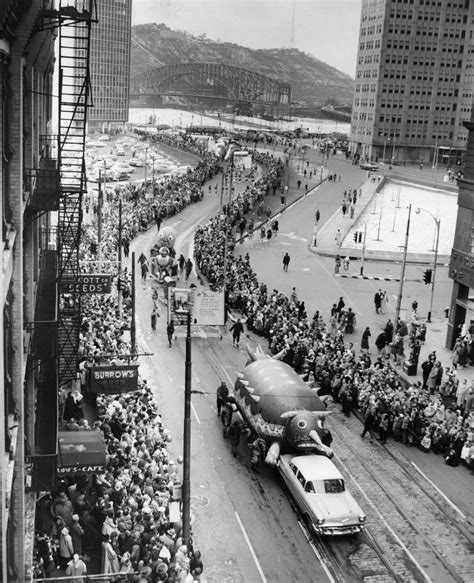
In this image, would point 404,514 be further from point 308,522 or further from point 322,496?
point 308,522

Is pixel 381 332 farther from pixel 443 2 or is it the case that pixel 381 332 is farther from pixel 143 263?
pixel 443 2

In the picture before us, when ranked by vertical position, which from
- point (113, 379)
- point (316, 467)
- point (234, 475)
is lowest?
point (234, 475)

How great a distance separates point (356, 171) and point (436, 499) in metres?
104

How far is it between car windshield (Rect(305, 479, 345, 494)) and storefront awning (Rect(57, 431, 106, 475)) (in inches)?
225

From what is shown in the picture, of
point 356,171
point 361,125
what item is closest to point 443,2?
point 361,125

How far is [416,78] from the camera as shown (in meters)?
176

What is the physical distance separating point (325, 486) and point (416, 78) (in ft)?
537

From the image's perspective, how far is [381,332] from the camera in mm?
44031

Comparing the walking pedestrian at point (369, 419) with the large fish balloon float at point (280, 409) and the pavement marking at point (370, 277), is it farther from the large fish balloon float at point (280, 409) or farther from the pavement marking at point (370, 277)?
the pavement marking at point (370, 277)

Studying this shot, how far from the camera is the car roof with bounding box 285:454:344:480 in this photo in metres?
23.2

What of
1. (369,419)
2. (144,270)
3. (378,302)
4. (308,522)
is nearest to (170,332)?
(369,419)

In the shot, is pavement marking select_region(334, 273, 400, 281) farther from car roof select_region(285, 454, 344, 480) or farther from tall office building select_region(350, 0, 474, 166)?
tall office building select_region(350, 0, 474, 166)

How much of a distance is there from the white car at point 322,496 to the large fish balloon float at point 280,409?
57cm

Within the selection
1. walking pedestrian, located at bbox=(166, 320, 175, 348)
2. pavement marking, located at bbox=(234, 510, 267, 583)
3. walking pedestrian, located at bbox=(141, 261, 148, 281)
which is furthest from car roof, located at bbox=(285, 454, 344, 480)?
walking pedestrian, located at bbox=(141, 261, 148, 281)
